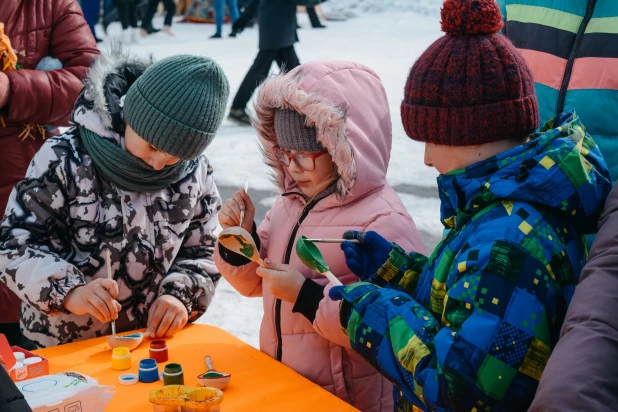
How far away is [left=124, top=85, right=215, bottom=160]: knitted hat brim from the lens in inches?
81.5

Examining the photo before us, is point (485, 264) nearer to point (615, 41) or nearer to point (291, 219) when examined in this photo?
point (291, 219)

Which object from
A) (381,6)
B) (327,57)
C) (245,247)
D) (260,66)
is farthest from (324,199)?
(381,6)

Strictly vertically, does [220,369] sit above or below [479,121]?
below

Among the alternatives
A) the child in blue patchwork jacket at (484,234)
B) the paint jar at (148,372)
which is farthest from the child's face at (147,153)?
the child in blue patchwork jacket at (484,234)

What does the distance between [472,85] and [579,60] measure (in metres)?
1.16

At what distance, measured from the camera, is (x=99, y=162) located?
2.14m

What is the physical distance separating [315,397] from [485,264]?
2.09 ft

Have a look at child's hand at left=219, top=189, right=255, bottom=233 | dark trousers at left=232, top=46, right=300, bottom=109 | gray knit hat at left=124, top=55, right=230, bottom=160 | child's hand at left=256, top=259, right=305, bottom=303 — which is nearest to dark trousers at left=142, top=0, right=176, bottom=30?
dark trousers at left=232, top=46, right=300, bottom=109

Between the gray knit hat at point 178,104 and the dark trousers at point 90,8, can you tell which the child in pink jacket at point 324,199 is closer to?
the gray knit hat at point 178,104

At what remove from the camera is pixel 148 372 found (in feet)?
5.95

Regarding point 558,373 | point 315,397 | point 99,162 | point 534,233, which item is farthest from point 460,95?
point 99,162

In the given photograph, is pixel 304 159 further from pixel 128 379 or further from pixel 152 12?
pixel 152 12

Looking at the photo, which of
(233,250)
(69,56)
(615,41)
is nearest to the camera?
(233,250)

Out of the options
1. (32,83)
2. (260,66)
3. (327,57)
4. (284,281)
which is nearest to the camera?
(284,281)
